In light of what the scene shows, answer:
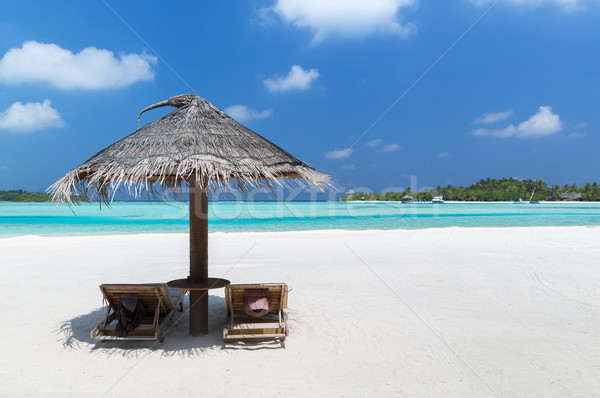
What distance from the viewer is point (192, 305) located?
4.18 metres

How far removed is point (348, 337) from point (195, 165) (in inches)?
93.7

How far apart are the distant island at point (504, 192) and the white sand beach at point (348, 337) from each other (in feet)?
300

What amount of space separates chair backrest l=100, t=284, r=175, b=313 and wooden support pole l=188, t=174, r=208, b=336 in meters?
0.31

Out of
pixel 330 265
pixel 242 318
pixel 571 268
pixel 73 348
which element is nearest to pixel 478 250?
pixel 571 268

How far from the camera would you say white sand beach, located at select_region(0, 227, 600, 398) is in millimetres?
3180

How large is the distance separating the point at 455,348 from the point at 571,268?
5.53 meters

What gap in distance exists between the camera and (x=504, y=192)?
103 metres

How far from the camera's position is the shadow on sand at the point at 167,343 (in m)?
3.83

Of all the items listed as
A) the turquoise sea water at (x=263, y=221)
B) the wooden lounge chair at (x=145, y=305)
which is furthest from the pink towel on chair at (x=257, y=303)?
the turquoise sea water at (x=263, y=221)

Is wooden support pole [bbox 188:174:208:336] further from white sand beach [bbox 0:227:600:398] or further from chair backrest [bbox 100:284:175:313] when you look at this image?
chair backrest [bbox 100:284:175:313]

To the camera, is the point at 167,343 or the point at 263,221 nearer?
the point at 167,343

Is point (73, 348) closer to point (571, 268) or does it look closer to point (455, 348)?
point (455, 348)

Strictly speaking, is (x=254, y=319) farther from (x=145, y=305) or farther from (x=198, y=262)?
(x=145, y=305)

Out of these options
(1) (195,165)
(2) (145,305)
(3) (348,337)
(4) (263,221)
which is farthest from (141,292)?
(4) (263,221)
